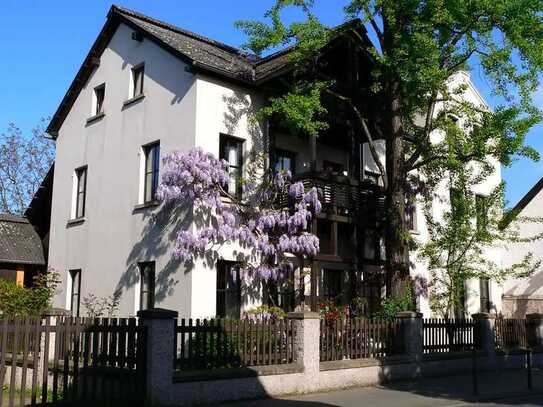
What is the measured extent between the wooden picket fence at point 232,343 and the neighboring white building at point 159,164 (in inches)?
150

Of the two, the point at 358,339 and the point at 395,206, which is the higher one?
the point at 395,206

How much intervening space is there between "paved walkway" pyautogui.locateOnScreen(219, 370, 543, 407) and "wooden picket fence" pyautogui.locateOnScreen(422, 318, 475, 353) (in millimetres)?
1312

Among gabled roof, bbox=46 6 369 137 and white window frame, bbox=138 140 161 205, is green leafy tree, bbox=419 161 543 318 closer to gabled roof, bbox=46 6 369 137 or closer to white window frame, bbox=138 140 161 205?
gabled roof, bbox=46 6 369 137

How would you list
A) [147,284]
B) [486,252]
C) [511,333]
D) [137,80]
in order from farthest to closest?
[486,252], [511,333], [137,80], [147,284]

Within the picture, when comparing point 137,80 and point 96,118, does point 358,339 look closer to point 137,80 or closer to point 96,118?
point 137,80

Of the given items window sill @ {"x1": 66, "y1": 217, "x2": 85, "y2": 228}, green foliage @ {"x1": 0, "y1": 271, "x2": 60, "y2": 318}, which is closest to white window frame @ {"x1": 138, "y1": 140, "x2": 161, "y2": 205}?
window sill @ {"x1": 66, "y1": 217, "x2": 85, "y2": 228}

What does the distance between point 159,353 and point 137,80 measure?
11.8 metres

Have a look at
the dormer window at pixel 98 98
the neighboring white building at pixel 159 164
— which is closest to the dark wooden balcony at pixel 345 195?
the neighboring white building at pixel 159 164

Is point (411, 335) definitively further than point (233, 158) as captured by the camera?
No

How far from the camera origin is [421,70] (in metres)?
16.8

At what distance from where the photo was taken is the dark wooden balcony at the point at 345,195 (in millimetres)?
18438

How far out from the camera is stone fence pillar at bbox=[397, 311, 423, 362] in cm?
1639

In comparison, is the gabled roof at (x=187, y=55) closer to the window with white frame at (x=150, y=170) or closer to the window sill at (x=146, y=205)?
the window with white frame at (x=150, y=170)

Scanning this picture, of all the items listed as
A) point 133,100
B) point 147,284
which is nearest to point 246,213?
point 147,284
